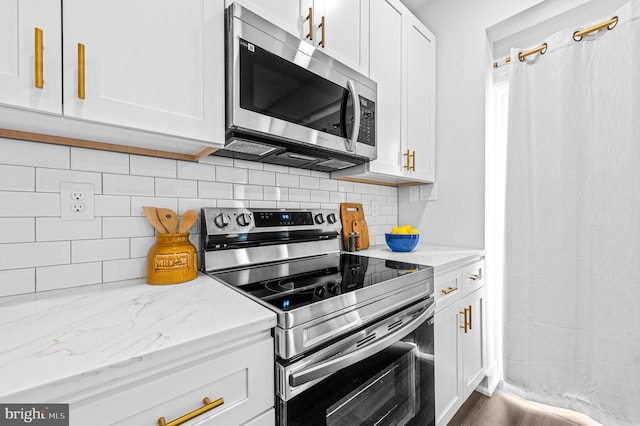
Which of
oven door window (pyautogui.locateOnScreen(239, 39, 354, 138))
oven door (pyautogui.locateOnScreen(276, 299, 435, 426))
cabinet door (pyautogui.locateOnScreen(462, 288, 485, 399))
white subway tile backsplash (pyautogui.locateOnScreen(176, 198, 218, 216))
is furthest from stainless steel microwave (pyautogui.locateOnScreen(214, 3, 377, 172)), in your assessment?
cabinet door (pyautogui.locateOnScreen(462, 288, 485, 399))

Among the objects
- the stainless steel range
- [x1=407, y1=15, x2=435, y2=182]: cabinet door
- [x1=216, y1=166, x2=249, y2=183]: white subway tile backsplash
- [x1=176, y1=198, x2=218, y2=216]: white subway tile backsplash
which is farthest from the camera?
[x1=407, y1=15, x2=435, y2=182]: cabinet door

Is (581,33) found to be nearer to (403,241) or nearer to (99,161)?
(403,241)

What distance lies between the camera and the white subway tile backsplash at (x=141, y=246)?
105cm

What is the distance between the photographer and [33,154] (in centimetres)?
88

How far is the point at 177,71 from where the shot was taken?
0.88 m

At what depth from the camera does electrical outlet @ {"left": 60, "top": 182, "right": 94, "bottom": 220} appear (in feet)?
3.05

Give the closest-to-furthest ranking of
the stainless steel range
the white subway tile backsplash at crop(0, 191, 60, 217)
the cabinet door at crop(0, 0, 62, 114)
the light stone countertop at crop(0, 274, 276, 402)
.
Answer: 1. the light stone countertop at crop(0, 274, 276, 402)
2. the cabinet door at crop(0, 0, 62, 114)
3. the stainless steel range
4. the white subway tile backsplash at crop(0, 191, 60, 217)

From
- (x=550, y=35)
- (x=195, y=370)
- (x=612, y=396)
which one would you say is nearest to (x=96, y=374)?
(x=195, y=370)

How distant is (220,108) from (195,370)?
81 centimetres

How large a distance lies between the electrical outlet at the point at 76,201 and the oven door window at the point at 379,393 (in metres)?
0.92

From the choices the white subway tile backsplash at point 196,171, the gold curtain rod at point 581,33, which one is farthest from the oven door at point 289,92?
the gold curtain rod at point 581,33

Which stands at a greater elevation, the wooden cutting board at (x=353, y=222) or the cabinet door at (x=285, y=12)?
the cabinet door at (x=285, y=12)

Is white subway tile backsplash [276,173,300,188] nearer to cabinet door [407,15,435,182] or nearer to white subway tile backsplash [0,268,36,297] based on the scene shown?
cabinet door [407,15,435,182]

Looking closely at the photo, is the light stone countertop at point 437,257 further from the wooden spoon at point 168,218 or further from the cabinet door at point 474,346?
the wooden spoon at point 168,218
